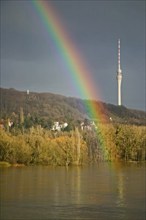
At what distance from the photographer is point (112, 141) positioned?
81.0 meters

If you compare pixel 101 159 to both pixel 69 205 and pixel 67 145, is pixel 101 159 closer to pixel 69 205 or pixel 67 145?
pixel 67 145

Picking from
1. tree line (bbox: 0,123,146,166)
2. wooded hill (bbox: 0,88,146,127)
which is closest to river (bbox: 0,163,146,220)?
tree line (bbox: 0,123,146,166)

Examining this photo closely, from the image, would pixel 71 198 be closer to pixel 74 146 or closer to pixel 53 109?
pixel 74 146

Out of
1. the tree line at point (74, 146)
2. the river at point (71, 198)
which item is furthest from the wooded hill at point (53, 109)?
the river at point (71, 198)

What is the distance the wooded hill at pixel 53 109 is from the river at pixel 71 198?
2418 inches

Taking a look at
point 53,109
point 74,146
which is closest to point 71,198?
point 74,146

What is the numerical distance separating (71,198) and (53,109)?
83.8 metres

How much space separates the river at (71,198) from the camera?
23953mm

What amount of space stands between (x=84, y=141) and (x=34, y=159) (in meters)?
11.5

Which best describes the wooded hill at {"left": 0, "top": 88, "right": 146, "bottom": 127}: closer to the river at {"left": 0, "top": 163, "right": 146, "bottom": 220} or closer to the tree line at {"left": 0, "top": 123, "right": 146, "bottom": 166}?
the tree line at {"left": 0, "top": 123, "right": 146, "bottom": 166}

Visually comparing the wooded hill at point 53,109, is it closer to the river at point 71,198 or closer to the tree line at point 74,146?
the tree line at point 74,146

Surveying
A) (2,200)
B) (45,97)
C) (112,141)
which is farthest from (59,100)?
(2,200)

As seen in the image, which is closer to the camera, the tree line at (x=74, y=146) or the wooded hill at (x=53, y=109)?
the tree line at (x=74, y=146)

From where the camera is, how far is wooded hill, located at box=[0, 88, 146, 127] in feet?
341
